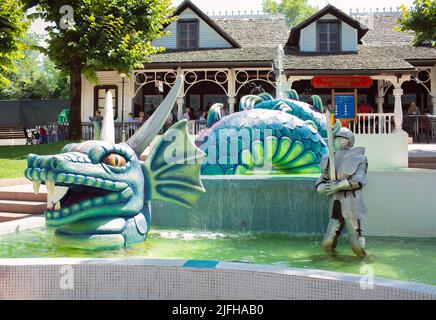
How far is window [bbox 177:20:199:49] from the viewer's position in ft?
85.5

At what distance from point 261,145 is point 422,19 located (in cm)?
1071

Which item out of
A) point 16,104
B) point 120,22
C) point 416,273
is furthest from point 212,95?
point 416,273

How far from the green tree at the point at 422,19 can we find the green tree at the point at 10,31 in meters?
13.8

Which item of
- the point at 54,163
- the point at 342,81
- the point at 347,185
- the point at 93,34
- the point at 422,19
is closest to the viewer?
the point at 54,163

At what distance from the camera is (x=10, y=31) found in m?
18.5

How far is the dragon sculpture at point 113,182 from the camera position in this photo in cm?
527

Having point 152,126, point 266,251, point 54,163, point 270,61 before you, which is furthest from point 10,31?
point 266,251

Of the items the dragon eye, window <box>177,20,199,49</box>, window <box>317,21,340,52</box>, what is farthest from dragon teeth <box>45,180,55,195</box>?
window <box>317,21,340,52</box>

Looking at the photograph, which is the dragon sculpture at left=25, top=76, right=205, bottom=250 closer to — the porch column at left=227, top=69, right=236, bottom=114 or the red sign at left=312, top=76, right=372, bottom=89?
the red sign at left=312, top=76, right=372, bottom=89

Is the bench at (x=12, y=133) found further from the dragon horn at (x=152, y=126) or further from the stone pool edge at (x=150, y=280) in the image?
the stone pool edge at (x=150, y=280)

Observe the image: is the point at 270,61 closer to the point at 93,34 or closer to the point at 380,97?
the point at 380,97
